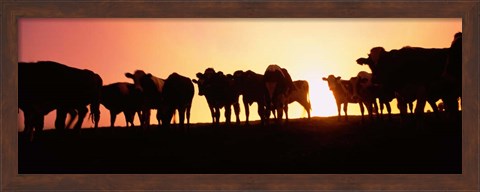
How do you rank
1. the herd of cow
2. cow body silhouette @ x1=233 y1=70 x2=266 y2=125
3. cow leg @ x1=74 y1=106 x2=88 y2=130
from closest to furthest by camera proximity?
the herd of cow, cow leg @ x1=74 y1=106 x2=88 y2=130, cow body silhouette @ x1=233 y1=70 x2=266 y2=125

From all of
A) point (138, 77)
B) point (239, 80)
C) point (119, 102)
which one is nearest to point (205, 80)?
point (239, 80)

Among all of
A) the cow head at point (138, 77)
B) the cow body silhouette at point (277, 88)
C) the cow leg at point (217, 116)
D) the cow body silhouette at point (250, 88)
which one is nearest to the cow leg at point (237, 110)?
the cow body silhouette at point (250, 88)

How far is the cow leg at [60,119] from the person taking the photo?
1103 cm

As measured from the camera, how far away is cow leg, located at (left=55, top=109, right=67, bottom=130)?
1103cm

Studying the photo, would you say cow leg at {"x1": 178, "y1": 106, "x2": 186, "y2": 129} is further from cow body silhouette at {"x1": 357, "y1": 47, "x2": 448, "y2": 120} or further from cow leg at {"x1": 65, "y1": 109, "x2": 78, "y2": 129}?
cow body silhouette at {"x1": 357, "y1": 47, "x2": 448, "y2": 120}

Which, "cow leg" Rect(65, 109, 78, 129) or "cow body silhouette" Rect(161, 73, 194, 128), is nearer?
"cow leg" Rect(65, 109, 78, 129)

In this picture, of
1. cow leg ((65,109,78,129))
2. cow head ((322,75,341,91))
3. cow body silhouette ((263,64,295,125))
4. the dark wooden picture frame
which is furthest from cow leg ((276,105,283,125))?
cow leg ((65,109,78,129))

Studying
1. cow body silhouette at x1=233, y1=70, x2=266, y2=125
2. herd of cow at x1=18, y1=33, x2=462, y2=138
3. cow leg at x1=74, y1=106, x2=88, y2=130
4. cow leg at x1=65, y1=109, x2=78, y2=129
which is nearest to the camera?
herd of cow at x1=18, y1=33, x2=462, y2=138

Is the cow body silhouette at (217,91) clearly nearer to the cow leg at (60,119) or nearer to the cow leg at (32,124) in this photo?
the cow leg at (60,119)

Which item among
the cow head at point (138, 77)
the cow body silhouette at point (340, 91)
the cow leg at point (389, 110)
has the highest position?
the cow head at point (138, 77)
